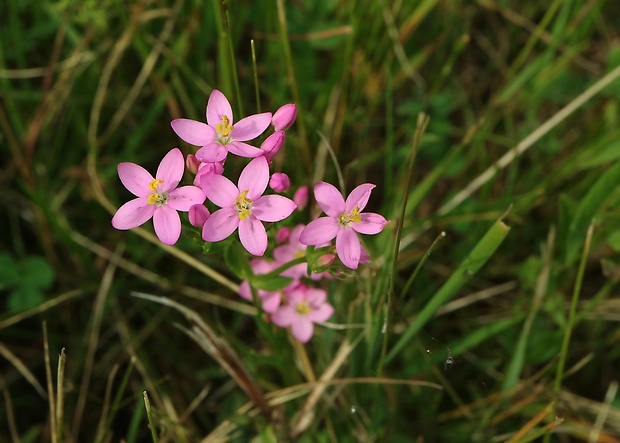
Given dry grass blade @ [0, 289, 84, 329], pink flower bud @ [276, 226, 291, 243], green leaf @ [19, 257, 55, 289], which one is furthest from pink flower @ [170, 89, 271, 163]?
green leaf @ [19, 257, 55, 289]

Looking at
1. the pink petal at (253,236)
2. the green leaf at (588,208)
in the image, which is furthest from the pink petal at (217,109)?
the green leaf at (588,208)

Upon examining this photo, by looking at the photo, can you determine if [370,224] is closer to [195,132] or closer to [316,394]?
[195,132]

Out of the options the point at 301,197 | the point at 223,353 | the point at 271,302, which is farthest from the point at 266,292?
the point at 301,197

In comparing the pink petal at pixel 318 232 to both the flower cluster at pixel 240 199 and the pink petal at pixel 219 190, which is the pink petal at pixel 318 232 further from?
the pink petal at pixel 219 190

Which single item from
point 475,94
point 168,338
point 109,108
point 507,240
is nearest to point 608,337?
point 507,240

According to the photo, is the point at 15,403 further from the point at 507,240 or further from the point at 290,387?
the point at 507,240

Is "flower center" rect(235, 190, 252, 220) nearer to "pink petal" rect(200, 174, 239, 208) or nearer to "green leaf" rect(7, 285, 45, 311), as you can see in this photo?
"pink petal" rect(200, 174, 239, 208)
